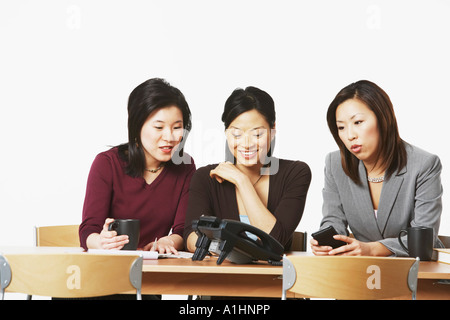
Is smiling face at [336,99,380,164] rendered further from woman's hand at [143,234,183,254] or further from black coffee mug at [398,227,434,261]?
woman's hand at [143,234,183,254]

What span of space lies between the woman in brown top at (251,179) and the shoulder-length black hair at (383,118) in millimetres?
277

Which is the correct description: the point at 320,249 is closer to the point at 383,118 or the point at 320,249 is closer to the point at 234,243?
the point at 234,243

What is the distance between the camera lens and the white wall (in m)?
4.11

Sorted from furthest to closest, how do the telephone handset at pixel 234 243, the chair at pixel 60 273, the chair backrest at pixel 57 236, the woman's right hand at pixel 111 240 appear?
the chair backrest at pixel 57 236 < the woman's right hand at pixel 111 240 < the telephone handset at pixel 234 243 < the chair at pixel 60 273

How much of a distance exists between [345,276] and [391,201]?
0.84 m

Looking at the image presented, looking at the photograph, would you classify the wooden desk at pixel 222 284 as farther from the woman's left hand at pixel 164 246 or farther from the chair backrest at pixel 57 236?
the chair backrest at pixel 57 236

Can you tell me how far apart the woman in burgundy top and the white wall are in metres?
1.84

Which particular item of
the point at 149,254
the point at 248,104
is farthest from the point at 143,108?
the point at 149,254

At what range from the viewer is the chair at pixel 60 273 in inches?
49.6

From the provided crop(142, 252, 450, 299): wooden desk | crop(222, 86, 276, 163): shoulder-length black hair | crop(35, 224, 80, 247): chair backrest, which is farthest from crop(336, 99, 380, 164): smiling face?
crop(35, 224, 80, 247): chair backrest

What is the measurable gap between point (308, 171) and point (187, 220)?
517mm

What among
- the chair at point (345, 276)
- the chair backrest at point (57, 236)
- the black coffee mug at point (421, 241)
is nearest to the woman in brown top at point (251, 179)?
the black coffee mug at point (421, 241)

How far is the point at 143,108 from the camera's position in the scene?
2107mm

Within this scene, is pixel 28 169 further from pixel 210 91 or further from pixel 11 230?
pixel 210 91
